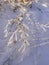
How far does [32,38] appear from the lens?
191 centimetres

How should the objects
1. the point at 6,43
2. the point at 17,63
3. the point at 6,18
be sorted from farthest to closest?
the point at 6,18, the point at 6,43, the point at 17,63

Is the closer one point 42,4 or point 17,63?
point 17,63

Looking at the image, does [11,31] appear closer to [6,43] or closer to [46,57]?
[6,43]

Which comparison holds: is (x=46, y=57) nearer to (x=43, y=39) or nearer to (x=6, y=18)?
(x=43, y=39)

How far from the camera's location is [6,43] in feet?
6.10

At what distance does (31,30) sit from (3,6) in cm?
49

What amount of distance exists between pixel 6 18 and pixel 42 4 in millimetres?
443

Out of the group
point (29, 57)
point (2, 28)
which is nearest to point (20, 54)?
point (29, 57)

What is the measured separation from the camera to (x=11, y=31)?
1.98m

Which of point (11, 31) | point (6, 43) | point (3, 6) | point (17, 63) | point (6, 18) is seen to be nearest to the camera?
point (17, 63)

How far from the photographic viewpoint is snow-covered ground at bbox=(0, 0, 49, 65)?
1.73 meters

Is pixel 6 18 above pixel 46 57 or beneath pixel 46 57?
above

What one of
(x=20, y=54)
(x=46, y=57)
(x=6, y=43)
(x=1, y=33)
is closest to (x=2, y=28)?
(x=1, y=33)

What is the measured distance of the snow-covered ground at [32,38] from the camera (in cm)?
173
